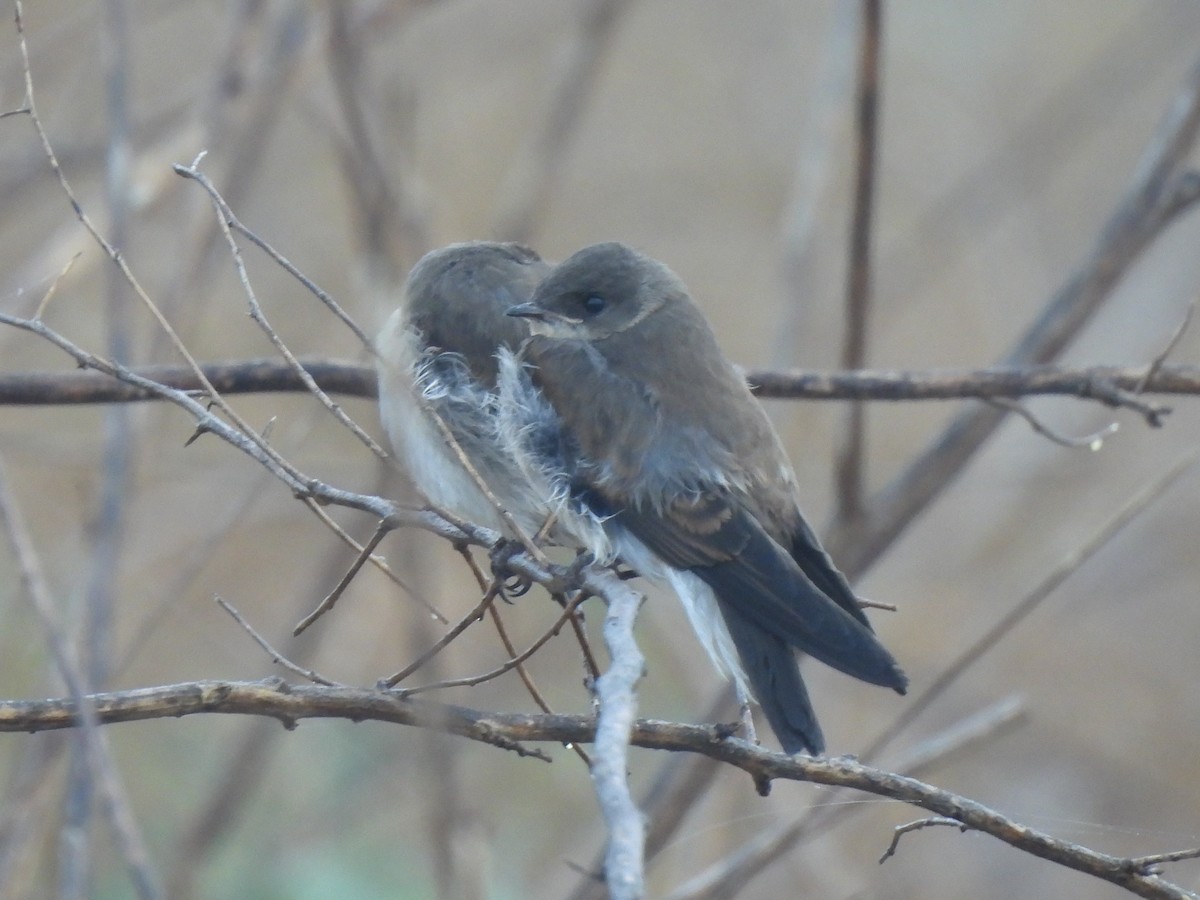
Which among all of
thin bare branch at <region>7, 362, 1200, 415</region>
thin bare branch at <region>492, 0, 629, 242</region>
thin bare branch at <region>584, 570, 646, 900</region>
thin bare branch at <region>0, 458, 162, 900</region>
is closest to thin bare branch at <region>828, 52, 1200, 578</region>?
thin bare branch at <region>7, 362, 1200, 415</region>

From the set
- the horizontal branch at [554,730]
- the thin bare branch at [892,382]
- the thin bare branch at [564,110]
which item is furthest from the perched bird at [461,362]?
the horizontal branch at [554,730]

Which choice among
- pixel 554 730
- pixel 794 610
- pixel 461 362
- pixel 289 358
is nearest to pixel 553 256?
pixel 461 362

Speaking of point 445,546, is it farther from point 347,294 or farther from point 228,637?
point 347,294

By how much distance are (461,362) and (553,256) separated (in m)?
4.84

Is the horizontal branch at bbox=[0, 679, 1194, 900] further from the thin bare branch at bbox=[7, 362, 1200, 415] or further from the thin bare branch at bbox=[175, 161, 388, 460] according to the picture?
the thin bare branch at bbox=[7, 362, 1200, 415]

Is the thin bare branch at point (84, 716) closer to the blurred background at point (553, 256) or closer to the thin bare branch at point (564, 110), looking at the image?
the blurred background at point (553, 256)

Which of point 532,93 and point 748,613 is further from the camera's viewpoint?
point 532,93

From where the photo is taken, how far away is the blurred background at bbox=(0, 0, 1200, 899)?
3.54 m

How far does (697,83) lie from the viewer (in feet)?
30.1

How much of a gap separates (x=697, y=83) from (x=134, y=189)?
577 centimetres

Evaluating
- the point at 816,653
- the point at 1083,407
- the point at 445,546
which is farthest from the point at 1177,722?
the point at 816,653

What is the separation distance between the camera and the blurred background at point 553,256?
3543 mm

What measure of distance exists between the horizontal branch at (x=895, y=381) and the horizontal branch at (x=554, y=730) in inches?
38.1

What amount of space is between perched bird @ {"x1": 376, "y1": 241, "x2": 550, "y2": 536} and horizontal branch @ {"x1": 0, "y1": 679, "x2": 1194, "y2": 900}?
1.29 meters
